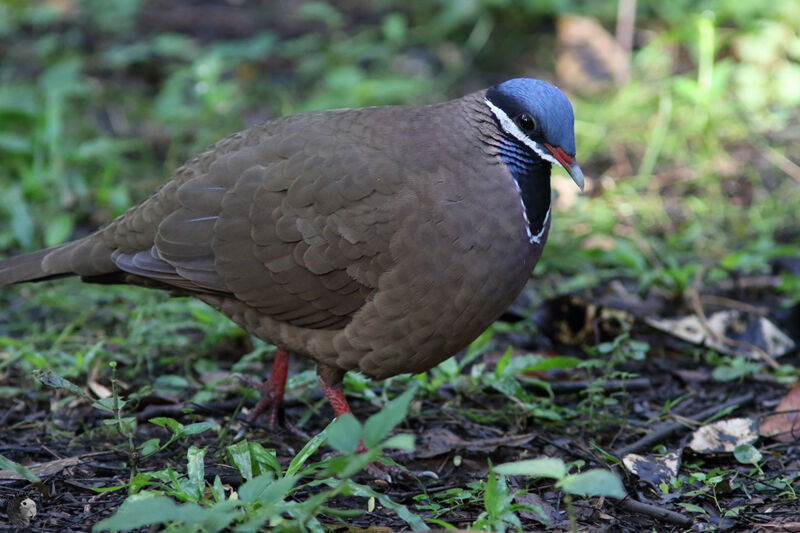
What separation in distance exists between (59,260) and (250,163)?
98cm

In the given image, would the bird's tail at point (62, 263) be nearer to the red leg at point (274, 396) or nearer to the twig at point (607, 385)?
the red leg at point (274, 396)

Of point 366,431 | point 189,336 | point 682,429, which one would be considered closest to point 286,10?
point 189,336

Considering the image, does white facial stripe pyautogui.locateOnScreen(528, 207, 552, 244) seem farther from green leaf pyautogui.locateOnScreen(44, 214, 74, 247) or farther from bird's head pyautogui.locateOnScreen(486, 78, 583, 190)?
green leaf pyautogui.locateOnScreen(44, 214, 74, 247)

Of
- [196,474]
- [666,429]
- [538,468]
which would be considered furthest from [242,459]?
[666,429]

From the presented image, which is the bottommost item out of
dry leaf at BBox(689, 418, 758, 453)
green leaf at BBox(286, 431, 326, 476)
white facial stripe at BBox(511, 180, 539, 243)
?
dry leaf at BBox(689, 418, 758, 453)

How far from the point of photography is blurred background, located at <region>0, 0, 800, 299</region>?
579 cm

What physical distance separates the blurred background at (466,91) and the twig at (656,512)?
6.46ft

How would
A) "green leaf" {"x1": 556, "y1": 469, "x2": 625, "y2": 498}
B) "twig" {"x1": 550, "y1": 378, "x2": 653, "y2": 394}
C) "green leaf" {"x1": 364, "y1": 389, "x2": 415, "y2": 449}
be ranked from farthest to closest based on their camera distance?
1. "twig" {"x1": 550, "y1": 378, "x2": 653, "y2": 394}
2. "green leaf" {"x1": 364, "y1": 389, "x2": 415, "y2": 449}
3. "green leaf" {"x1": 556, "y1": 469, "x2": 625, "y2": 498}

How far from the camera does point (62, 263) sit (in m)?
3.96

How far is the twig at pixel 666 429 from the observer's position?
3.59m

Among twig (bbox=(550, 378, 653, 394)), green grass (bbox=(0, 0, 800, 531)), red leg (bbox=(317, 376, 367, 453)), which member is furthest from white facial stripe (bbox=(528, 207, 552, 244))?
red leg (bbox=(317, 376, 367, 453))

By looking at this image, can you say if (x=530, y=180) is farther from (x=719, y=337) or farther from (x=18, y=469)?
(x=18, y=469)

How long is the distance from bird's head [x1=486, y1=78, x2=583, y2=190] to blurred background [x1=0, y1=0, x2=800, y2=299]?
170cm

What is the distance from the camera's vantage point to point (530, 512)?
122 inches
